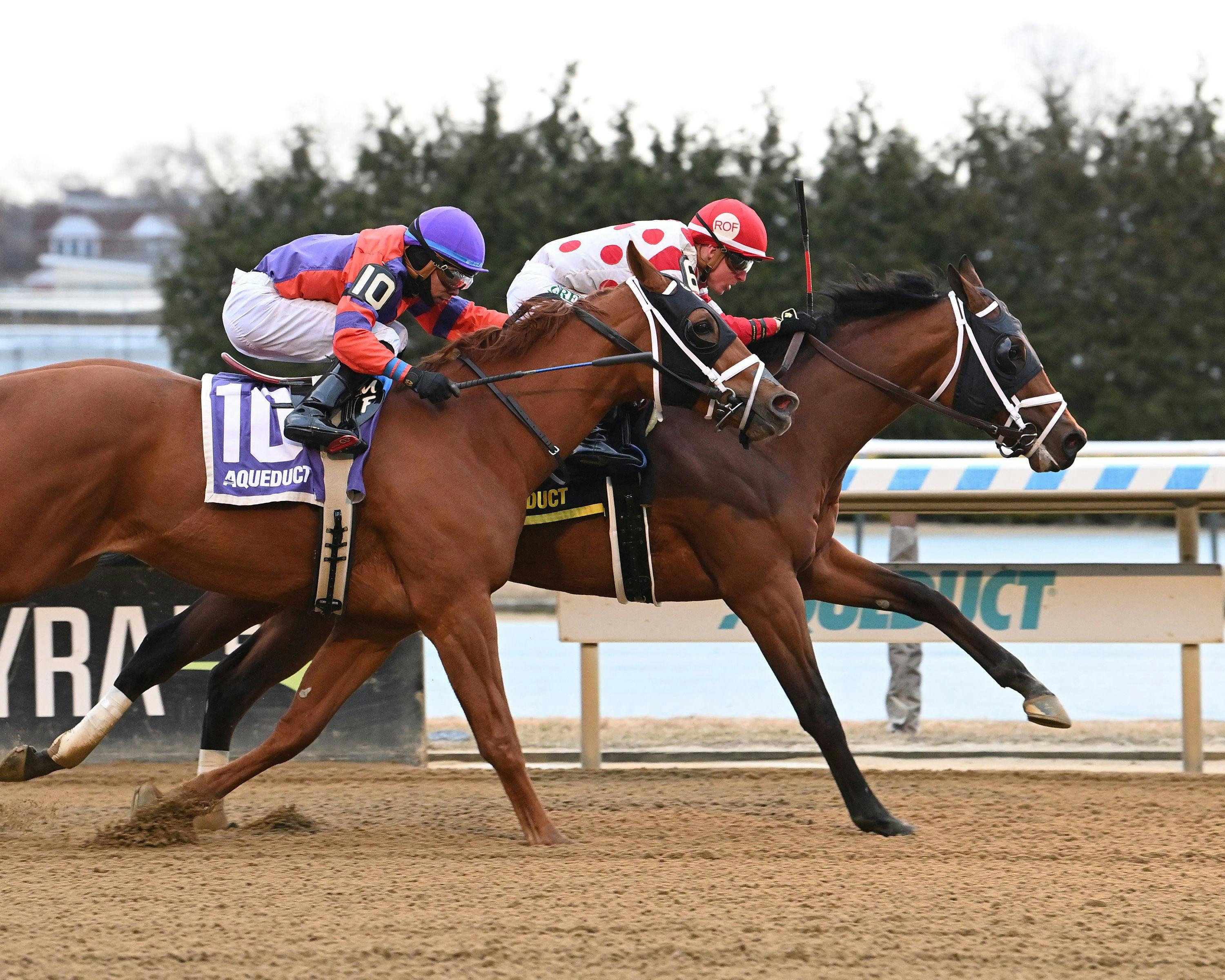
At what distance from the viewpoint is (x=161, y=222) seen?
66.6 meters

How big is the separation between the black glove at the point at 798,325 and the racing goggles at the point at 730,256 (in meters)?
0.23

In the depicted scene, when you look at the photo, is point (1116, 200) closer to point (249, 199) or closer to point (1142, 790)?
point (249, 199)

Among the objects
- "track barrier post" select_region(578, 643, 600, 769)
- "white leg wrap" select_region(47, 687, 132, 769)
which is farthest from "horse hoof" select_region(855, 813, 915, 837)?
"white leg wrap" select_region(47, 687, 132, 769)

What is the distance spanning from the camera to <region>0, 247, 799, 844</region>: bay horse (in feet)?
14.2

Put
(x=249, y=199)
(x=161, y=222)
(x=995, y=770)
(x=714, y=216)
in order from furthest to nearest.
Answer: (x=161, y=222) < (x=249, y=199) < (x=995, y=770) < (x=714, y=216)

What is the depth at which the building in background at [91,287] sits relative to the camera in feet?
90.4

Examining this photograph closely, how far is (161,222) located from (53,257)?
11.0m

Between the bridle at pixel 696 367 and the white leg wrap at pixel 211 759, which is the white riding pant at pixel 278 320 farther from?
the white leg wrap at pixel 211 759

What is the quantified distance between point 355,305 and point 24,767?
196 centimetres

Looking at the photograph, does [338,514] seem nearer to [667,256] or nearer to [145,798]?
[145,798]

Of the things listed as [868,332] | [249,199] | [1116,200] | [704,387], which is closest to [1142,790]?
[868,332]

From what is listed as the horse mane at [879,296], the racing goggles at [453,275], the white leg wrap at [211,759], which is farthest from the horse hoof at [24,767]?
the horse mane at [879,296]

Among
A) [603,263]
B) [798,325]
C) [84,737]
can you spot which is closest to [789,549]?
[798,325]

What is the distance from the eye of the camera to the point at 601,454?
489 centimetres
